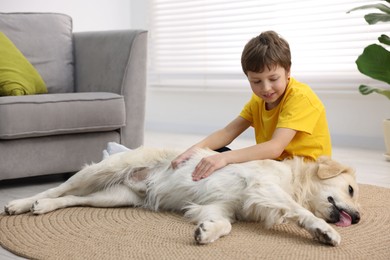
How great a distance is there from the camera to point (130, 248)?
1931 millimetres

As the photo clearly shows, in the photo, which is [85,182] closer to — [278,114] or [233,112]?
[278,114]

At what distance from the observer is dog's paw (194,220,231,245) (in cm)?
192

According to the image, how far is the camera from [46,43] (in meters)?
3.90

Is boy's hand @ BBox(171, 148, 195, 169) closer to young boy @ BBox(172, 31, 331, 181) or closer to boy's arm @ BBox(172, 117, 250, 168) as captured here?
young boy @ BBox(172, 31, 331, 181)

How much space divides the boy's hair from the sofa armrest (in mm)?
1277

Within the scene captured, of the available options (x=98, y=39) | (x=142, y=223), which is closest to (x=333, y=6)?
(x=98, y=39)

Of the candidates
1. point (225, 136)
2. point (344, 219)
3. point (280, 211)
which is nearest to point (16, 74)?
point (225, 136)

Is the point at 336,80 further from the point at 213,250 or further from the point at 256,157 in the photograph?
the point at 213,250

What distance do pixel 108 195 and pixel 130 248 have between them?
0.60 m

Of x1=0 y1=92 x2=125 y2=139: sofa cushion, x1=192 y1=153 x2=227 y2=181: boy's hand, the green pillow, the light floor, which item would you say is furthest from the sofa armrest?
x1=192 y1=153 x2=227 y2=181: boy's hand

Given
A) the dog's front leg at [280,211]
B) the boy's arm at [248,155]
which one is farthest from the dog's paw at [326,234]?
the boy's arm at [248,155]

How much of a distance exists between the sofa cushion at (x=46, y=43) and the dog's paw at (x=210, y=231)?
7.07ft

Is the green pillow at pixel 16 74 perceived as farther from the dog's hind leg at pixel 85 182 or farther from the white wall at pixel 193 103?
the white wall at pixel 193 103

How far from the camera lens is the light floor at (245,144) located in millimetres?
2953
